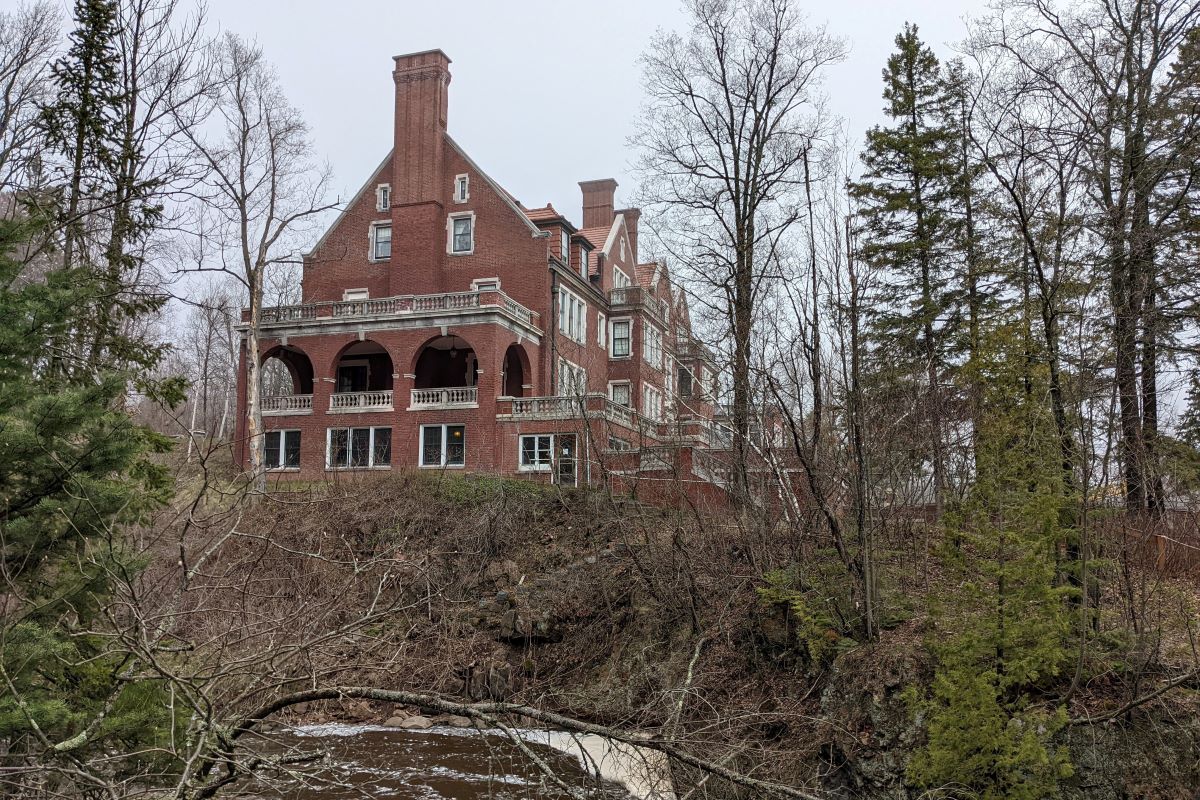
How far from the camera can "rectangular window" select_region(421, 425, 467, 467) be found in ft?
98.9

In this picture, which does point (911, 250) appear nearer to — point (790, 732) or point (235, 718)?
point (790, 732)

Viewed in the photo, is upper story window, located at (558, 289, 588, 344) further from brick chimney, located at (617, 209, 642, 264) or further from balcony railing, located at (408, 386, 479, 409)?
brick chimney, located at (617, 209, 642, 264)

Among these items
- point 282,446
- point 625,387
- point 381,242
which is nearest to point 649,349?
point 625,387

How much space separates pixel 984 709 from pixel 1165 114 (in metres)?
10.4

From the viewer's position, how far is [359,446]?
31141 millimetres

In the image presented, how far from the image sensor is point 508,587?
871 inches

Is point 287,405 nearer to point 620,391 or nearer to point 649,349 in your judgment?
point 620,391

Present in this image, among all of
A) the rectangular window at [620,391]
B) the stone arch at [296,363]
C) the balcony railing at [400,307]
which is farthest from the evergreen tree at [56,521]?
the rectangular window at [620,391]

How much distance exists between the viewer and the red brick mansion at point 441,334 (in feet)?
97.5

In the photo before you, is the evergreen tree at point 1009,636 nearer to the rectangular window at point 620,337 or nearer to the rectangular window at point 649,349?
the rectangular window at point 649,349

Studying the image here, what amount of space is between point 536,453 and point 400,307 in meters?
7.40

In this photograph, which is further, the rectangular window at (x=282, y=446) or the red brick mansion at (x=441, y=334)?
the rectangular window at (x=282, y=446)

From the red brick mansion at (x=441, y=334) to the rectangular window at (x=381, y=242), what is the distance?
46 millimetres

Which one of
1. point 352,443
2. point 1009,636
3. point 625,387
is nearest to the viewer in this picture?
point 1009,636
